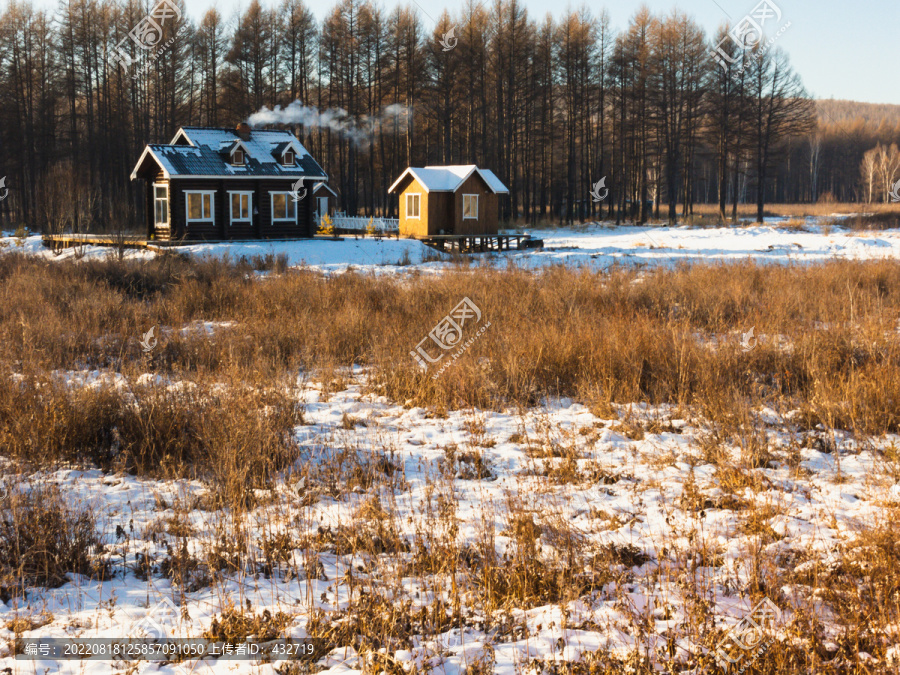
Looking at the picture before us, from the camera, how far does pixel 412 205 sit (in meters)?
34.6

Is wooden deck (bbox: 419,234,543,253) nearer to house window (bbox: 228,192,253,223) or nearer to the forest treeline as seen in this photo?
house window (bbox: 228,192,253,223)

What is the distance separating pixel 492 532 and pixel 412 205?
3164cm

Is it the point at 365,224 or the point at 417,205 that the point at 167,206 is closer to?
the point at 365,224

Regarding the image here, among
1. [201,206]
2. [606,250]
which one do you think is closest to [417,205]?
[201,206]

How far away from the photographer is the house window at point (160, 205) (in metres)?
30.2

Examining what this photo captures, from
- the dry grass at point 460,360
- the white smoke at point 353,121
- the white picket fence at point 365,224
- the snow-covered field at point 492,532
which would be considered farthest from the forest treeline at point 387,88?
the snow-covered field at point 492,532

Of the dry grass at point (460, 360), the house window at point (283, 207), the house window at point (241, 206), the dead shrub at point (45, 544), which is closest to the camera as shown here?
the dead shrub at point (45, 544)

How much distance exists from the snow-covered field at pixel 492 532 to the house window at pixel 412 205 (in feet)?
93.4

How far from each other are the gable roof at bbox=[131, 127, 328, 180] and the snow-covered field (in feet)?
84.1

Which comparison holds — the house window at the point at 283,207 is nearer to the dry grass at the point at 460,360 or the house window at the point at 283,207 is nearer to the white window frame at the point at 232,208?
the white window frame at the point at 232,208

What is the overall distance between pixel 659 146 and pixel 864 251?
2684 centimetres

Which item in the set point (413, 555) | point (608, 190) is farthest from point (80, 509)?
point (608, 190)

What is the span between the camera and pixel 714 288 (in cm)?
1200

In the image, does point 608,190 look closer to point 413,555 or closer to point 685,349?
point 685,349
